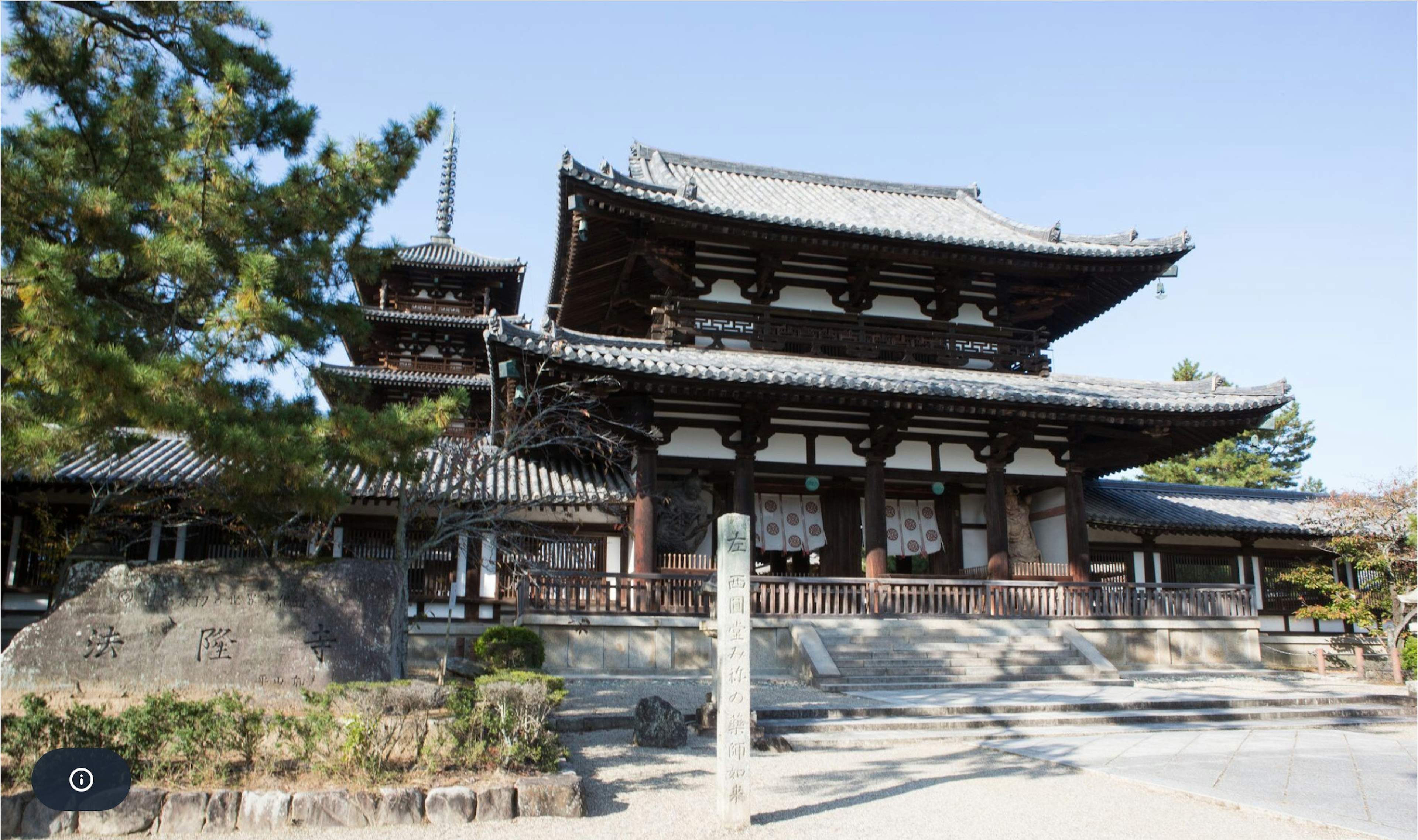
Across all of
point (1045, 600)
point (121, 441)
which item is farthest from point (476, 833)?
point (1045, 600)

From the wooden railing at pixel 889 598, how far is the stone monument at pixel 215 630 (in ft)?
16.8

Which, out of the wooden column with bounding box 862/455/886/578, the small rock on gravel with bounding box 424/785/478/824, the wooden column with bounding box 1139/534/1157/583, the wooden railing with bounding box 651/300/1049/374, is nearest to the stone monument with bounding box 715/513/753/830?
the small rock on gravel with bounding box 424/785/478/824

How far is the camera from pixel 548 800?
268 inches

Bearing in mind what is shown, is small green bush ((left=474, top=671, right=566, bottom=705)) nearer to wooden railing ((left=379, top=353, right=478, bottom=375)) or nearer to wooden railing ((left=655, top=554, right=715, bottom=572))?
wooden railing ((left=655, top=554, right=715, bottom=572))

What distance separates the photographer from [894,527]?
18.6m

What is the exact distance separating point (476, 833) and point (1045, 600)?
1273cm

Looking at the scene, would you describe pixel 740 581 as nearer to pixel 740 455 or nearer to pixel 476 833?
pixel 476 833

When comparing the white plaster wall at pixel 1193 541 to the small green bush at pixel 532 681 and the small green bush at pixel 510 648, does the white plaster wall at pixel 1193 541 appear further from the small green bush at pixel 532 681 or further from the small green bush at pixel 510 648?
the small green bush at pixel 532 681

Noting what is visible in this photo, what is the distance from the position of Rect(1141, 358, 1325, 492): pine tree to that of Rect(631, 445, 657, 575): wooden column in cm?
3471

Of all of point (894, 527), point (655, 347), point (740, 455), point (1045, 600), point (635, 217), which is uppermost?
point (635, 217)

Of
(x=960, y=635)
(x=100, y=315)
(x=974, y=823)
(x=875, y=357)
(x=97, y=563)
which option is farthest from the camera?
(x=875, y=357)

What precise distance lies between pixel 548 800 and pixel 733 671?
1.70m

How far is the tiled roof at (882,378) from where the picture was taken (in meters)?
14.4

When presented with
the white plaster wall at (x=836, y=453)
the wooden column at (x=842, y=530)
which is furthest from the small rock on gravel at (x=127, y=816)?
the wooden column at (x=842, y=530)
